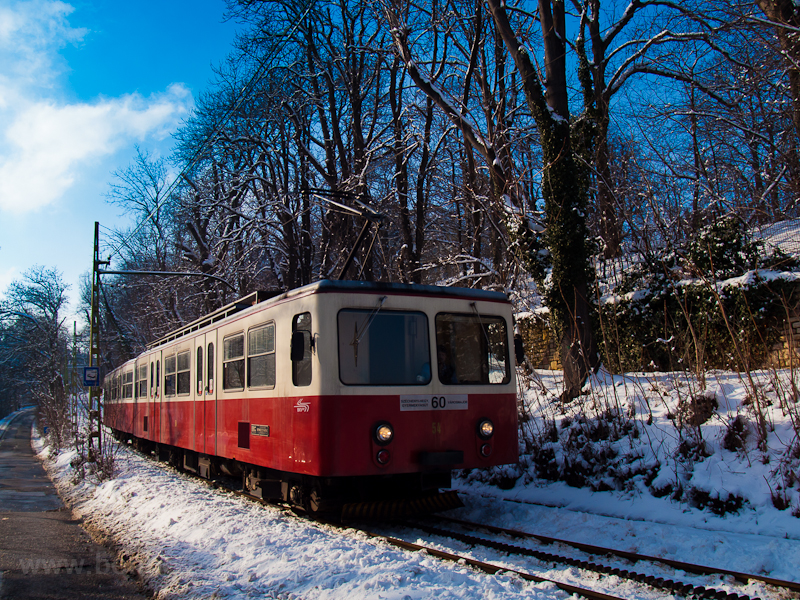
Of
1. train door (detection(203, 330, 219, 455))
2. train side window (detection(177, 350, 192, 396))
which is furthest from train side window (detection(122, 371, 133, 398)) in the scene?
train door (detection(203, 330, 219, 455))

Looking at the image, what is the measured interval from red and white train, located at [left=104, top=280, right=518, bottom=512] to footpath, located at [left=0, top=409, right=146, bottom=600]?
6.45 feet

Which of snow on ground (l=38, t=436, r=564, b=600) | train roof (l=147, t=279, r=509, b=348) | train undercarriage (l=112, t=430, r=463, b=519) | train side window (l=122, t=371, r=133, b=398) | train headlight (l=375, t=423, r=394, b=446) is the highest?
train roof (l=147, t=279, r=509, b=348)

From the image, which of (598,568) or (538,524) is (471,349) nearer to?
(538,524)

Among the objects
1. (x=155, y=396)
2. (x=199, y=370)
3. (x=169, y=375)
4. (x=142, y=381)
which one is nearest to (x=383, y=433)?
(x=199, y=370)

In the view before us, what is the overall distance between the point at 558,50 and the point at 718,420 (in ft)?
24.7

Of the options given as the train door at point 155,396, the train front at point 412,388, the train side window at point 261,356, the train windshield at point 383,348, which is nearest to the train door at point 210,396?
the train side window at point 261,356

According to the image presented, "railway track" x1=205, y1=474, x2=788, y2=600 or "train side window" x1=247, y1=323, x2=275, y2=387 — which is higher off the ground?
"train side window" x1=247, y1=323, x2=275, y2=387

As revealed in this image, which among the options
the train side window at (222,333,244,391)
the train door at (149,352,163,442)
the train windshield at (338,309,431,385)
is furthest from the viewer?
the train door at (149,352,163,442)

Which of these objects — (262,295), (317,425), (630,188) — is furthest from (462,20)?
(317,425)

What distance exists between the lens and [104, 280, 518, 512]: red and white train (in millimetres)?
6285

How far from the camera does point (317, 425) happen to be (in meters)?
6.22

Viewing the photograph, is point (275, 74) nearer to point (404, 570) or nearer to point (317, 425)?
point (317, 425)

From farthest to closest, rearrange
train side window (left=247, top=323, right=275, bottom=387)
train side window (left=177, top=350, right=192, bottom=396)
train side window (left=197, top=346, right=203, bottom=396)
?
train side window (left=177, top=350, right=192, bottom=396) → train side window (left=197, top=346, right=203, bottom=396) → train side window (left=247, top=323, right=275, bottom=387)

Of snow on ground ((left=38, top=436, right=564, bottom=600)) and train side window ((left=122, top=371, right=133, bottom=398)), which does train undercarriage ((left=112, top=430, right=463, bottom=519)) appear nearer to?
snow on ground ((left=38, top=436, right=564, bottom=600))
